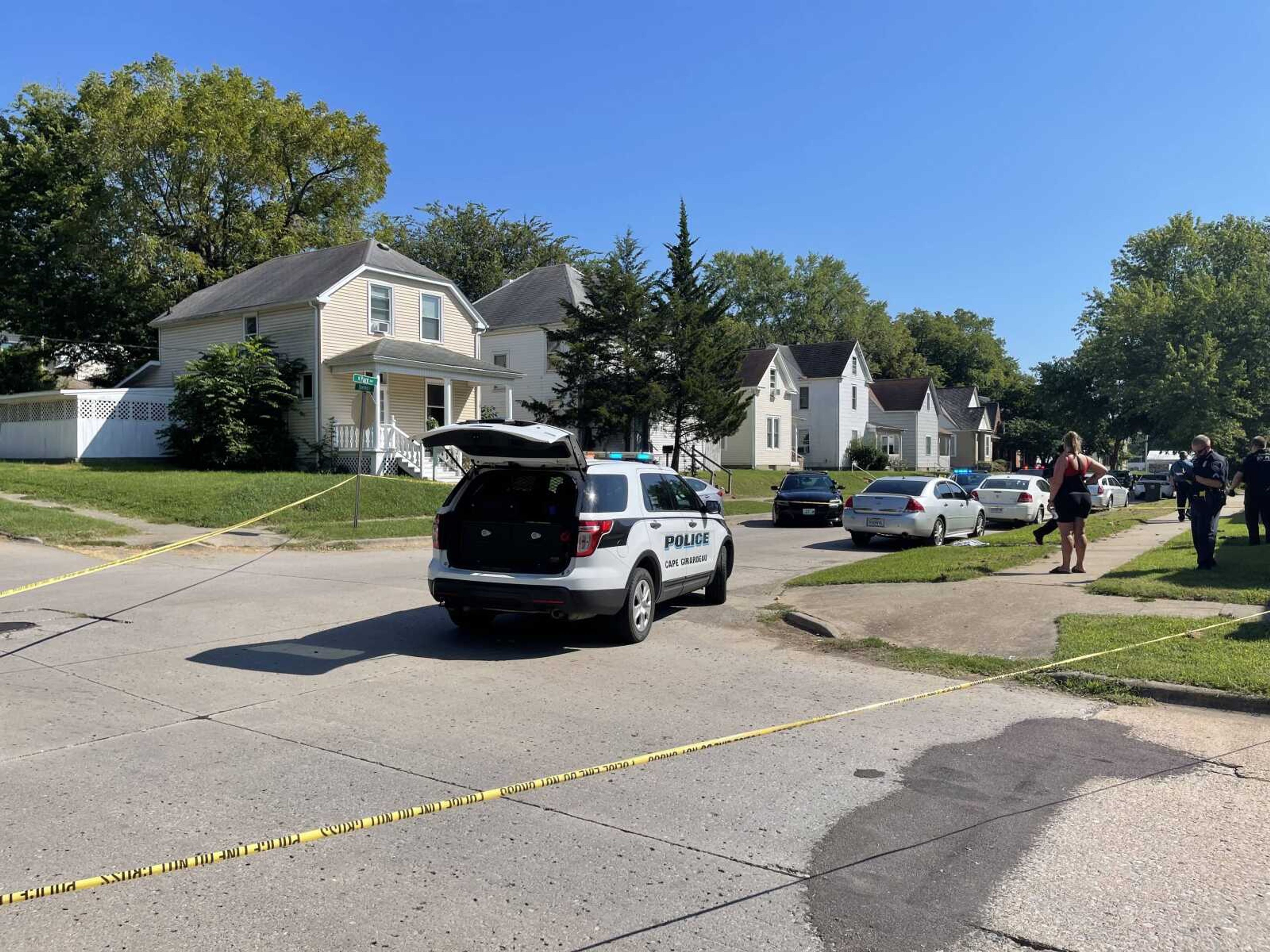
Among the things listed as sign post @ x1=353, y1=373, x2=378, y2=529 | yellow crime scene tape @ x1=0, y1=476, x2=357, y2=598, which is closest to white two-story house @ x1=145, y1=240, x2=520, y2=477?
sign post @ x1=353, y1=373, x2=378, y2=529

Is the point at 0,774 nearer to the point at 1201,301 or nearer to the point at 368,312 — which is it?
the point at 368,312

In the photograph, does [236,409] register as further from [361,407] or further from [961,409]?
[961,409]

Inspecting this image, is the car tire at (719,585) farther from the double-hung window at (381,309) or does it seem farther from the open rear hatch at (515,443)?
the double-hung window at (381,309)

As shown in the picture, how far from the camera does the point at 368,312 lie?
108ft

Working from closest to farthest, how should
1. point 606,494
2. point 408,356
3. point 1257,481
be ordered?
point 606,494
point 1257,481
point 408,356

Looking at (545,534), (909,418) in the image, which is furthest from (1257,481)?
(909,418)

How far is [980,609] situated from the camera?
10164 mm

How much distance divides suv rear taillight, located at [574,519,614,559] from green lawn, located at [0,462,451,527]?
12746 mm

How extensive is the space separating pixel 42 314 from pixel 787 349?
38.6 meters

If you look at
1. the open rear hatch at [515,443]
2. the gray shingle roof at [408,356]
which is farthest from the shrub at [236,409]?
the open rear hatch at [515,443]

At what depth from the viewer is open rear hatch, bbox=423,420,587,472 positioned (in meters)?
8.01

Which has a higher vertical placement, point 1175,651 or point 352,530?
point 352,530

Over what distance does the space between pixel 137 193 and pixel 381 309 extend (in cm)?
1587

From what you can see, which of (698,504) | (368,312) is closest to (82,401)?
(368,312)
